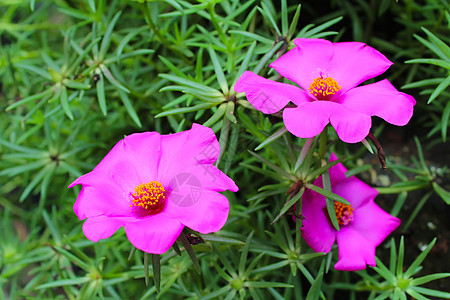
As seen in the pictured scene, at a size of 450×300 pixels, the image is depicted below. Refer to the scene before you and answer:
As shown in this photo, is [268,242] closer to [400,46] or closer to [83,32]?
[400,46]

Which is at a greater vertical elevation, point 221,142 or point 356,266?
point 221,142

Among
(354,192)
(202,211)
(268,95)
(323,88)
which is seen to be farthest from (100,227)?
(354,192)

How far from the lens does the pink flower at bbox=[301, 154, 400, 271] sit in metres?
0.94

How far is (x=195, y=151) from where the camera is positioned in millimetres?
821

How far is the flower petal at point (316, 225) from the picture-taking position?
0.95 meters

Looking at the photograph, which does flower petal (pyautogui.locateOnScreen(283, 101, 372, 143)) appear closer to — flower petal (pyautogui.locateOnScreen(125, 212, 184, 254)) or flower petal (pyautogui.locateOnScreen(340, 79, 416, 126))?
flower petal (pyautogui.locateOnScreen(340, 79, 416, 126))

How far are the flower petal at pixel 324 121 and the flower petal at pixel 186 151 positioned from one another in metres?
0.15

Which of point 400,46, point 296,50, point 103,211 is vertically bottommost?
point 400,46

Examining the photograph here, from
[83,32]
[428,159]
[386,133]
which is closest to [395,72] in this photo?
[386,133]

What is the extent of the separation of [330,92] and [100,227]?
0.49 metres

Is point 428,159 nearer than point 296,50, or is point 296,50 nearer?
point 296,50

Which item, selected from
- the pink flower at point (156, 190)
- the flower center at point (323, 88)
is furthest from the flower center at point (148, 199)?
the flower center at point (323, 88)

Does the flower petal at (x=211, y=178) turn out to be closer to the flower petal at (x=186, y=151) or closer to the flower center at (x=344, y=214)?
the flower petal at (x=186, y=151)

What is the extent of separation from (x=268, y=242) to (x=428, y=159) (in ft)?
2.16
